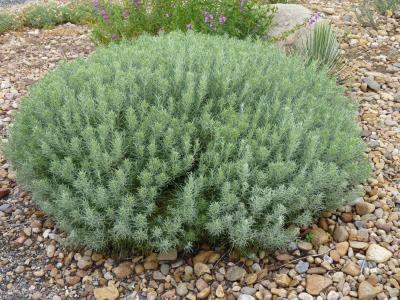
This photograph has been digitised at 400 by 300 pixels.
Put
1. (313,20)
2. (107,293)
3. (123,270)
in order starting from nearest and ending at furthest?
(107,293)
(123,270)
(313,20)

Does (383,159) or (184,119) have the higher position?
(184,119)

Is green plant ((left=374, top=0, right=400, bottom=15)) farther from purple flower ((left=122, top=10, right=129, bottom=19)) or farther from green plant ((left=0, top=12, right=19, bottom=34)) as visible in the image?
green plant ((left=0, top=12, right=19, bottom=34))

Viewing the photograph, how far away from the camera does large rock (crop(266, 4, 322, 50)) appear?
5.44 m

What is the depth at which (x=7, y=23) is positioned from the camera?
6.79m

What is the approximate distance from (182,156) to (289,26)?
3.25 m

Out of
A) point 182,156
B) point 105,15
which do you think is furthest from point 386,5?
point 182,156

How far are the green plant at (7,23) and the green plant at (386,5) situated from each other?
4.79 metres

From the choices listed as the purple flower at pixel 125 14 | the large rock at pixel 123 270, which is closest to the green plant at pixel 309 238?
the large rock at pixel 123 270

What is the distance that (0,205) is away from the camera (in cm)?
365

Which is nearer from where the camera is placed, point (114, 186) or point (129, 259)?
point (114, 186)

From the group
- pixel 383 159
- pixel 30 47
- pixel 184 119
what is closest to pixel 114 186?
pixel 184 119

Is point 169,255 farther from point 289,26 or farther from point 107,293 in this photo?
point 289,26

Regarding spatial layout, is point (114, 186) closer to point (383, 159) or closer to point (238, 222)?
point (238, 222)

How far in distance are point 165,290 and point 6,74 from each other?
360cm
